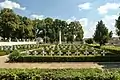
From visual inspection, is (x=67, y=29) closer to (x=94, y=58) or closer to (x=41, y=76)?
(x=94, y=58)

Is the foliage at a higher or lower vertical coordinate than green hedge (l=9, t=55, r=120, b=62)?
higher

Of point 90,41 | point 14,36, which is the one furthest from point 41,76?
point 90,41

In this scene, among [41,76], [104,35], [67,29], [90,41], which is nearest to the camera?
[41,76]

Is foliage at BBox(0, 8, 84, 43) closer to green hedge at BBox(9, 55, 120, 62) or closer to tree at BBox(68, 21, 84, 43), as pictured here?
tree at BBox(68, 21, 84, 43)

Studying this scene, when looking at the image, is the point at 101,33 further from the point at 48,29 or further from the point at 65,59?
the point at 48,29

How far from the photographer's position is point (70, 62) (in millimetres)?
22094

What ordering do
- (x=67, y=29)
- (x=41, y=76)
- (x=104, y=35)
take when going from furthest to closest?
(x=67, y=29), (x=104, y=35), (x=41, y=76)

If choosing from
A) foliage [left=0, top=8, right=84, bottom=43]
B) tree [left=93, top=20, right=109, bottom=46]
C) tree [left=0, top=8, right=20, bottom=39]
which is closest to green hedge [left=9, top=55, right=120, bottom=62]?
tree [left=93, top=20, right=109, bottom=46]

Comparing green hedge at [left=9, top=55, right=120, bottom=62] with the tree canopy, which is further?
the tree canopy

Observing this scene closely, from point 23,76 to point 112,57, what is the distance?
14.5 m

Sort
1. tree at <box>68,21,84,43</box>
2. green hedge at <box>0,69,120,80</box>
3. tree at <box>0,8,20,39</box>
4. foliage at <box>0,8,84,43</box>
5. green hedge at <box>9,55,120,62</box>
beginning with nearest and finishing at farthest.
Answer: green hedge at <box>0,69,120,80</box> < green hedge at <box>9,55,120,62</box> < tree at <box>0,8,20,39</box> < foliage at <box>0,8,84,43</box> < tree at <box>68,21,84,43</box>

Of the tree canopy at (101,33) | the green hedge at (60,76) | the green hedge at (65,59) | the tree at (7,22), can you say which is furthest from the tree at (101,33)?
the green hedge at (60,76)

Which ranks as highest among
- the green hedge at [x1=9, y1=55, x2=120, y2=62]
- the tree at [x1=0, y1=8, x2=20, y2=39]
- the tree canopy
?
the tree at [x1=0, y1=8, x2=20, y2=39]

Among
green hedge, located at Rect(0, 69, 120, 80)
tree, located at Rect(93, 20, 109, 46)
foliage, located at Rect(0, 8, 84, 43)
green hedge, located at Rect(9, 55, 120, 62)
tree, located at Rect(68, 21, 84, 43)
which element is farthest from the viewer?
tree, located at Rect(68, 21, 84, 43)
